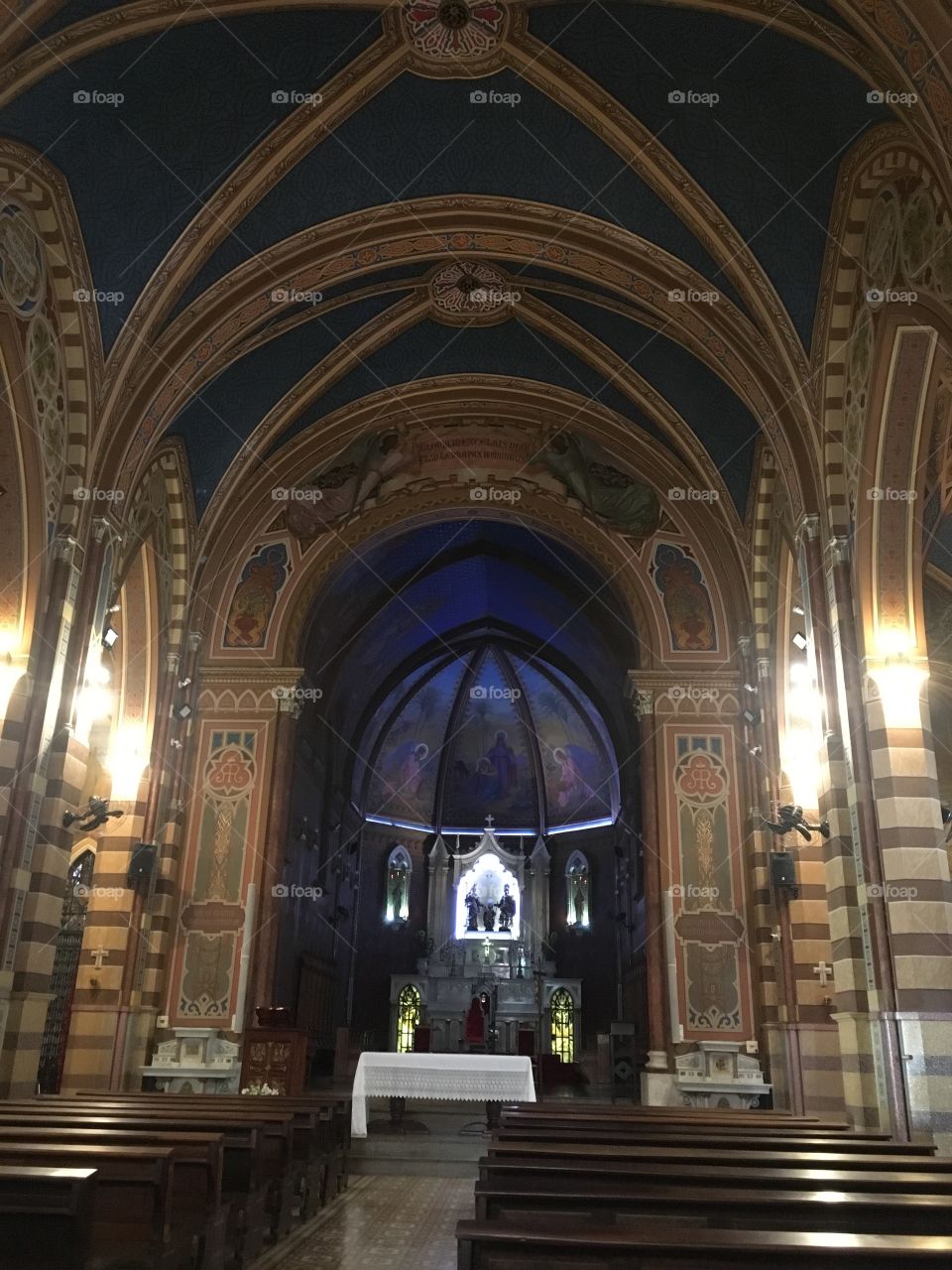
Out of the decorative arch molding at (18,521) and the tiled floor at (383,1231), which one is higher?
the decorative arch molding at (18,521)

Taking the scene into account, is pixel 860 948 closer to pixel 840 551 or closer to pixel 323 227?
pixel 840 551

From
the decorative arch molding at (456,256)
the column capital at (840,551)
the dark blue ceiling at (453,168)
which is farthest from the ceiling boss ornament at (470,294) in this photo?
the column capital at (840,551)

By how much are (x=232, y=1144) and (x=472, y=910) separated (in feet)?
69.7

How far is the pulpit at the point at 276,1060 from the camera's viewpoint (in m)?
12.8

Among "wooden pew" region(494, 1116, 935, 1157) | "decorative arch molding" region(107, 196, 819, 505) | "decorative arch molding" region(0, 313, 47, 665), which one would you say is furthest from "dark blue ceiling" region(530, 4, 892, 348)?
"wooden pew" region(494, 1116, 935, 1157)

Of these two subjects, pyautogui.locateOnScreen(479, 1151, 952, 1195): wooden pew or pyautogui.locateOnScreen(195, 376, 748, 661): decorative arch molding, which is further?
pyautogui.locateOnScreen(195, 376, 748, 661): decorative arch molding

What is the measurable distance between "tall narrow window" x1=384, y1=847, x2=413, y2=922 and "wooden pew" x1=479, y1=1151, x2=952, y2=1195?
2247cm

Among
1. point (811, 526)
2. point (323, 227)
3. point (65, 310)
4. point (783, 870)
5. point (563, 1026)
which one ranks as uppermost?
point (323, 227)

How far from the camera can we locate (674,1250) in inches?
123

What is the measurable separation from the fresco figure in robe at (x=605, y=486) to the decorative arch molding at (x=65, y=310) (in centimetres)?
788

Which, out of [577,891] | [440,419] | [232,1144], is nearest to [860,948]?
[232,1144]

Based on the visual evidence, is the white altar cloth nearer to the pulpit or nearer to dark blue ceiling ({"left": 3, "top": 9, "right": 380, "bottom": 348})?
the pulpit

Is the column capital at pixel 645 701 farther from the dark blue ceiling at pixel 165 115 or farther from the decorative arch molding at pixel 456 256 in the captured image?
the dark blue ceiling at pixel 165 115

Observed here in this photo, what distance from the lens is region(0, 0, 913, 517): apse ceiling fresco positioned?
33.1 feet
